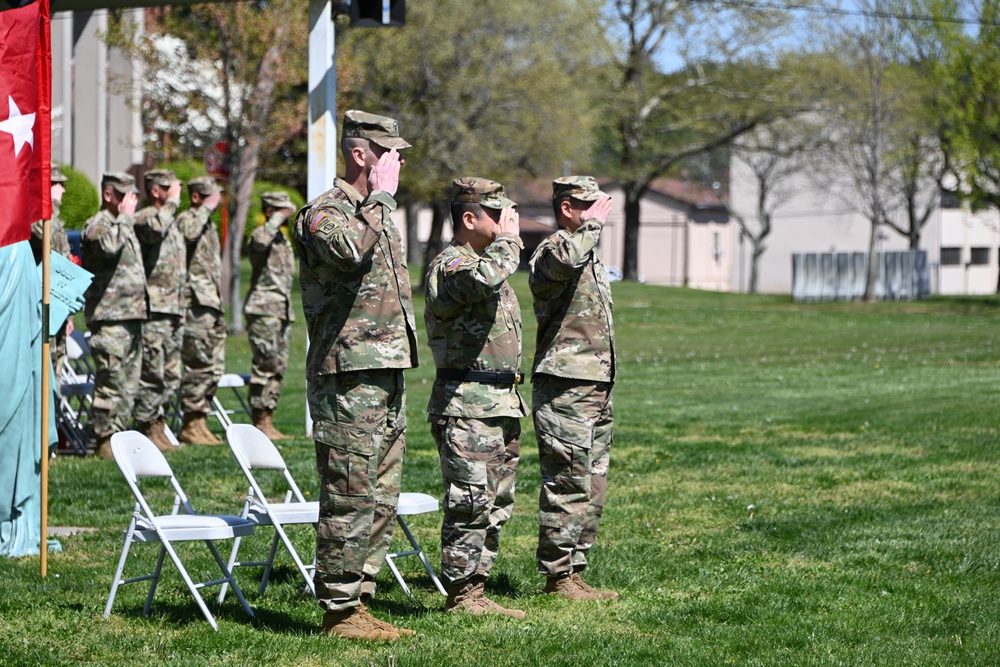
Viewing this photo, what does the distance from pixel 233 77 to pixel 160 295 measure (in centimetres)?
1369

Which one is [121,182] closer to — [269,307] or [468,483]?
[269,307]

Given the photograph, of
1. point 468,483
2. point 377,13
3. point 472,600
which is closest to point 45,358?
point 468,483

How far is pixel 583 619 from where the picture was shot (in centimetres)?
640

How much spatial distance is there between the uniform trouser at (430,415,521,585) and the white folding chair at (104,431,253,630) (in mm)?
956

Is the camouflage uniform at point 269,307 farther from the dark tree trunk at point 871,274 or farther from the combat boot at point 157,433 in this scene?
the dark tree trunk at point 871,274

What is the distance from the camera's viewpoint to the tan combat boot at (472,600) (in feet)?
20.8

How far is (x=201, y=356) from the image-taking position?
12.5 m

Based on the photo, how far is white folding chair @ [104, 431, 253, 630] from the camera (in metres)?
5.97

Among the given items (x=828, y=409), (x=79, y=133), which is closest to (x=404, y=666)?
(x=828, y=409)

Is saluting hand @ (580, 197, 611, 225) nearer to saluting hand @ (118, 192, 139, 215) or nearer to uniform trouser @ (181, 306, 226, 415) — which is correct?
saluting hand @ (118, 192, 139, 215)

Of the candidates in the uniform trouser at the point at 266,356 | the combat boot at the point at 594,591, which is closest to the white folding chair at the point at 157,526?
the combat boot at the point at 594,591

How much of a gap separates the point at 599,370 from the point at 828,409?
973 cm

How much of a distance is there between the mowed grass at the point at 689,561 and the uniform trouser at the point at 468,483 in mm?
293

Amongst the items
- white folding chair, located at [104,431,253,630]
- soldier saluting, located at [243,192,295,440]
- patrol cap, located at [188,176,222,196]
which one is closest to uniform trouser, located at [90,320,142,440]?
patrol cap, located at [188,176,222,196]
